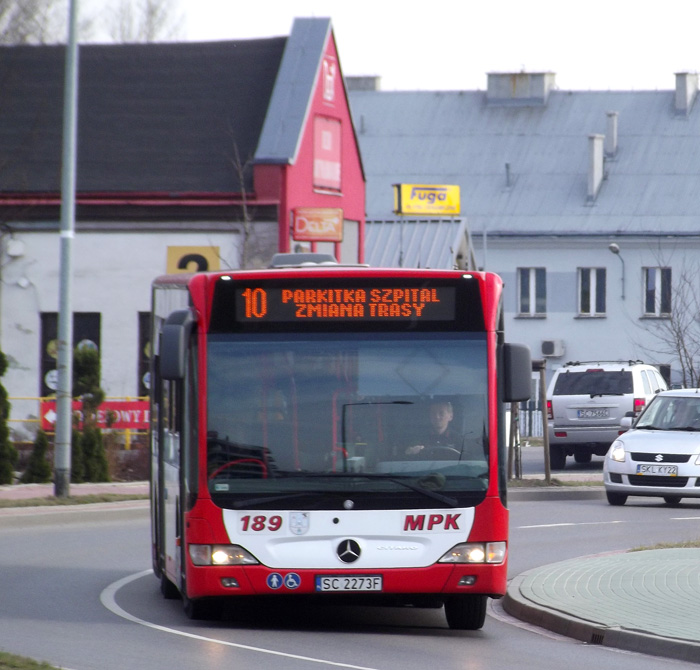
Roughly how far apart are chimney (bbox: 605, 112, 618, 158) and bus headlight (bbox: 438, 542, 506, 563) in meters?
56.6

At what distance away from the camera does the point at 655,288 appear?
6172 cm

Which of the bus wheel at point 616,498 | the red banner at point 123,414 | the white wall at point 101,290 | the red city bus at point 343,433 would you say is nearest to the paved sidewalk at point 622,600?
the red city bus at point 343,433

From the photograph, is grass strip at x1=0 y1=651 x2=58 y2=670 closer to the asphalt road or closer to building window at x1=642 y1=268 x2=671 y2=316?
the asphalt road

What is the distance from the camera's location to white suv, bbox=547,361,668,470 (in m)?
30.8

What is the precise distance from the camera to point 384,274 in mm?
10758

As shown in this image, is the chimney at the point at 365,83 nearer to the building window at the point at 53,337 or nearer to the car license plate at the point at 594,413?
the building window at the point at 53,337

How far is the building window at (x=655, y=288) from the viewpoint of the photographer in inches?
2409

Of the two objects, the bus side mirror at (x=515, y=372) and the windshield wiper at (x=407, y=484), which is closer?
the windshield wiper at (x=407, y=484)

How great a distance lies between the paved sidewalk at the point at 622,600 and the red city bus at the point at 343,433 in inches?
32.4

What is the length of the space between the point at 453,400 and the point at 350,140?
93.4 ft

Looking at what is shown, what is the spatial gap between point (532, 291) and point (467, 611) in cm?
5228

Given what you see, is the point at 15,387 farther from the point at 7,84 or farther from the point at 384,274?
the point at 384,274

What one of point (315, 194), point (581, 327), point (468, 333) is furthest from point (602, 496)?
point (581, 327)

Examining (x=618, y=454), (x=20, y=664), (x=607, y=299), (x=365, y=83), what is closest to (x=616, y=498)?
(x=618, y=454)
